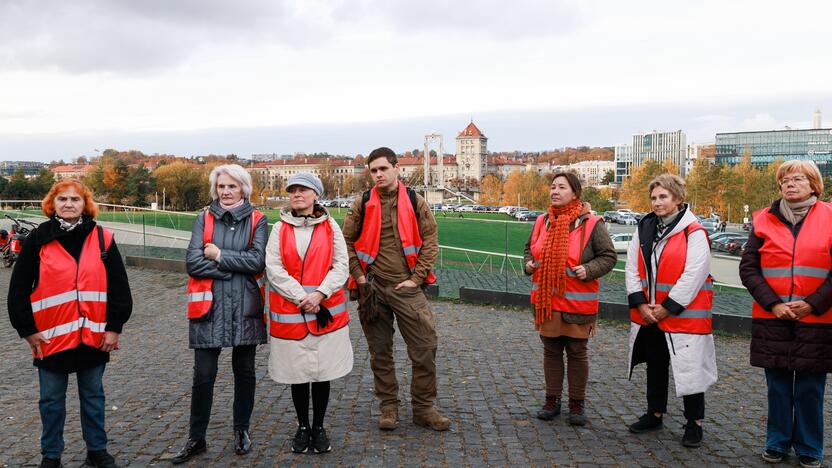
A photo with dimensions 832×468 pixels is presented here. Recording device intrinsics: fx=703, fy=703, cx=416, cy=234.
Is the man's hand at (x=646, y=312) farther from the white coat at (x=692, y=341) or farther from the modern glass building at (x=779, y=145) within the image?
the modern glass building at (x=779, y=145)

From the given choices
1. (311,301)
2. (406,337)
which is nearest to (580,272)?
(406,337)

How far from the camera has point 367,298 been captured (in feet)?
17.6

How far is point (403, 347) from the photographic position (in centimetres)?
856

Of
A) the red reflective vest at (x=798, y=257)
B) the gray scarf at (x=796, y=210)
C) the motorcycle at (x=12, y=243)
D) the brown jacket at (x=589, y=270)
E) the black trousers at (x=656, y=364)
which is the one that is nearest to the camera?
the red reflective vest at (x=798, y=257)

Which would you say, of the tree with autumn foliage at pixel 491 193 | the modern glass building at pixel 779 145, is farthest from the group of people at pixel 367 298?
the modern glass building at pixel 779 145

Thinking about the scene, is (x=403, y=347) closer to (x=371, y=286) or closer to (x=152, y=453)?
(x=371, y=286)

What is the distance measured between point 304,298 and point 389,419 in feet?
4.39

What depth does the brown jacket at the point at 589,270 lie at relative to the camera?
546 centimetres

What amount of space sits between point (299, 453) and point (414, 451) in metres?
0.80

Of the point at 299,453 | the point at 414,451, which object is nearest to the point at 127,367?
the point at 299,453

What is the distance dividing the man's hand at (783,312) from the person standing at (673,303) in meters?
0.49

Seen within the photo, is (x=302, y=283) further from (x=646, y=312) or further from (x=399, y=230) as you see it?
(x=646, y=312)

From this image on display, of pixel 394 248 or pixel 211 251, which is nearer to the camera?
pixel 211 251

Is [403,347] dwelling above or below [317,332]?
below
